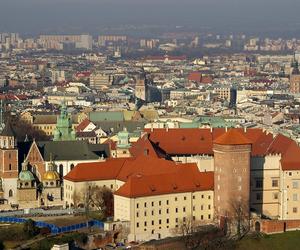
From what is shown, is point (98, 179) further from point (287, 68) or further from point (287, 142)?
point (287, 68)

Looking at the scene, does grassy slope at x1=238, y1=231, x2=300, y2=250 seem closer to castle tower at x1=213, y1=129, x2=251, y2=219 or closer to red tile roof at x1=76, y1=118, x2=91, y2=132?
castle tower at x1=213, y1=129, x2=251, y2=219

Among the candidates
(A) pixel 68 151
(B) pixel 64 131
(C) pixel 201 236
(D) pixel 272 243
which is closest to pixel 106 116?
(B) pixel 64 131

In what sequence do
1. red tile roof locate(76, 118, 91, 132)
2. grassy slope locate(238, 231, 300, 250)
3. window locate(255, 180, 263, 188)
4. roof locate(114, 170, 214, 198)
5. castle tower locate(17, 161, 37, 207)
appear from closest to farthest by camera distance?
grassy slope locate(238, 231, 300, 250), roof locate(114, 170, 214, 198), window locate(255, 180, 263, 188), castle tower locate(17, 161, 37, 207), red tile roof locate(76, 118, 91, 132)

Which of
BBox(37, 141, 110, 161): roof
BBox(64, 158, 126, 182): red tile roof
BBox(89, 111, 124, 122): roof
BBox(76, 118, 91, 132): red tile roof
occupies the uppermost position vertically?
BBox(89, 111, 124, 122): roof

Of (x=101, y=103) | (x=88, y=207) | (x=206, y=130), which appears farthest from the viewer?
(x=101, y=103)

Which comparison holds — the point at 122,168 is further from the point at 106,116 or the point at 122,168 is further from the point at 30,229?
the point at 106,116

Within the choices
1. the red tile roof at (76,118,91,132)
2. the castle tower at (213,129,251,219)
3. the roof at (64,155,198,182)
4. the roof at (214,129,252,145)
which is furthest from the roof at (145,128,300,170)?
the red tile roof at (76,118,91,132)

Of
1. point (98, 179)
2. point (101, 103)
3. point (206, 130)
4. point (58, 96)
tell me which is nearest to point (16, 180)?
point (98, 179)
